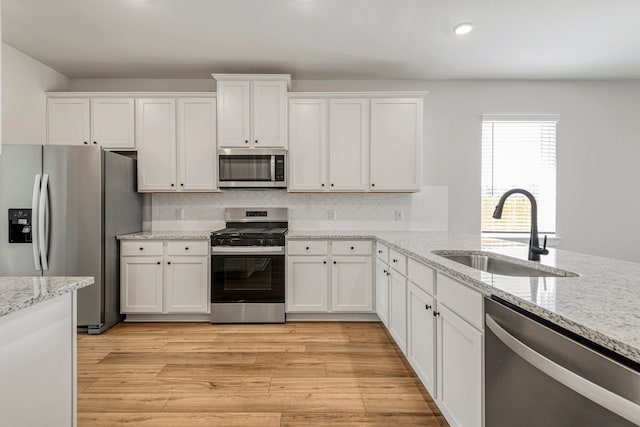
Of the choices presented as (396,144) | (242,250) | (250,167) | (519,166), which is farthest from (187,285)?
(519,166)

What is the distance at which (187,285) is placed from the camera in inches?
135

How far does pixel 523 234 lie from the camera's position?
396 centimetres

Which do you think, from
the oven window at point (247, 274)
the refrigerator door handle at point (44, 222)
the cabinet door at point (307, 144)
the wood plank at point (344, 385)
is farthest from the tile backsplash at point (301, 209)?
the wood plank at point (344, 385)

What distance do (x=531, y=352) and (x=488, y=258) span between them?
1239mm

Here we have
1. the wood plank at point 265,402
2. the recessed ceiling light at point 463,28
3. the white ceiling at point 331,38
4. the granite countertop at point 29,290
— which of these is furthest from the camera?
the recessed ceiling light at point 463,28

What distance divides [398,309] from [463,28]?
2.38 meters

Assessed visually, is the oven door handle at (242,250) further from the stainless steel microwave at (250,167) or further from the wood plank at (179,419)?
the wood plank at (179,419)

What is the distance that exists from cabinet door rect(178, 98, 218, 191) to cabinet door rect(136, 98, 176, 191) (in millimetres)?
88

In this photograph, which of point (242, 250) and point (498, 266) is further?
point (242, 250)

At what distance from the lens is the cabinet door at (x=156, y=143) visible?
3.61m

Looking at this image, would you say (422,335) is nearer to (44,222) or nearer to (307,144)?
(307,144)

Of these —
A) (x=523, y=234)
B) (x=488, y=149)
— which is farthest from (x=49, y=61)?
(x=523, y=234)

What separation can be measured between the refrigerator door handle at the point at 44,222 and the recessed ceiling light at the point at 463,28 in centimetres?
378

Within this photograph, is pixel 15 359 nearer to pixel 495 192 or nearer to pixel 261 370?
pixel 261 370
